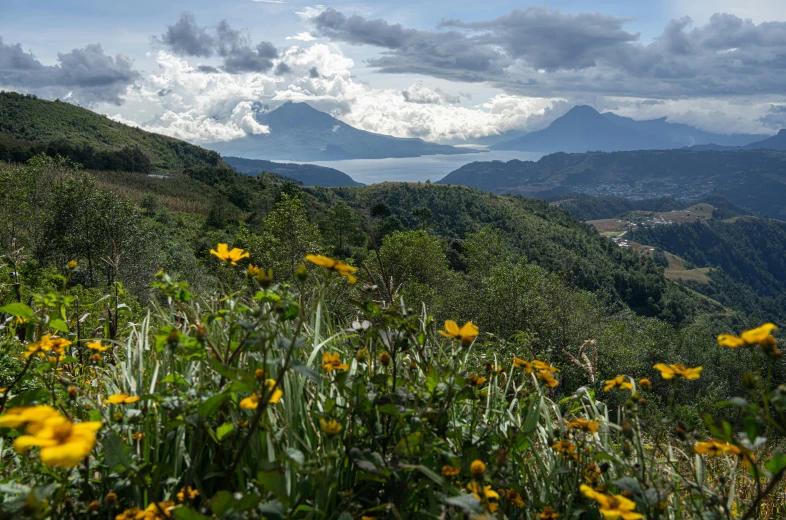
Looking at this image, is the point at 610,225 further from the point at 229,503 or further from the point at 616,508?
the point at 229,503

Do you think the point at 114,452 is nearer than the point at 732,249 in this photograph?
Yes

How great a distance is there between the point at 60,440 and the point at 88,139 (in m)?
98.2

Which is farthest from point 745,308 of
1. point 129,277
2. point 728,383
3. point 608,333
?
point 129,277

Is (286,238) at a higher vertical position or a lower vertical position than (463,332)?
lower

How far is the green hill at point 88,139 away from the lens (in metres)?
62.8

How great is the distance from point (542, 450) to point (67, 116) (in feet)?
355

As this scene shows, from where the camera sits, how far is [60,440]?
879 millimetres

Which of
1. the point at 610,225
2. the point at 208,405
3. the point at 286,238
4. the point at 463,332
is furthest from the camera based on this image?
the point at 610,225

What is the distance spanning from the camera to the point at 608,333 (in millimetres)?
22000

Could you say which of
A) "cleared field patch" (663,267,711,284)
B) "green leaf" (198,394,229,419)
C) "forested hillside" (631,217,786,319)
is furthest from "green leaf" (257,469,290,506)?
"forested hillside" (631,217,786,319)

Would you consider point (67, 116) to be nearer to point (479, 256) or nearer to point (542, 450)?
point (479, 256)

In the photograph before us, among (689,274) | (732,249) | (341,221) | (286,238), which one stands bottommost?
(732,249)

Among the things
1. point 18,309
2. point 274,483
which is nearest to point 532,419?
point 274,483

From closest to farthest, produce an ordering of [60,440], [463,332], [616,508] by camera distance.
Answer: [60,440], [616,508], [463,332]
